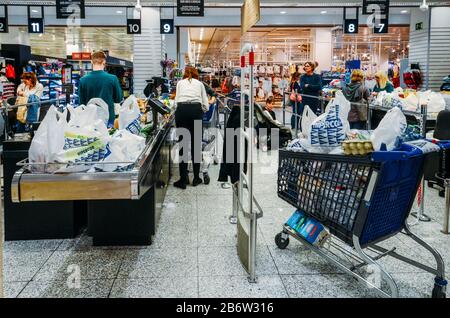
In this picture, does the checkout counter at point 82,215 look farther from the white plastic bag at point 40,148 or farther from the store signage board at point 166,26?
the store signage board at point 166,26

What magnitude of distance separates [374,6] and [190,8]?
4.50 m

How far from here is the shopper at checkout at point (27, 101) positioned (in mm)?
8977

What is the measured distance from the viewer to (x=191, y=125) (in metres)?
6.29

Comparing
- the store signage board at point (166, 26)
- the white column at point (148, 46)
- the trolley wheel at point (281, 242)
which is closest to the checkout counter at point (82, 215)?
the trolley wheel at point (281, 242)

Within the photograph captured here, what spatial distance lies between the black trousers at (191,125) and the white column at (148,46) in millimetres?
7955

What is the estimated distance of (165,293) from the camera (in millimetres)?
3039

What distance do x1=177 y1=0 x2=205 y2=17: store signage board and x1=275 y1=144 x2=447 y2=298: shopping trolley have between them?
26.7ft

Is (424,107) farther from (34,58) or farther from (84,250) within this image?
(34,58)

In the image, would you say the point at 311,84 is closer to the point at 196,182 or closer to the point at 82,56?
the point at 196,182

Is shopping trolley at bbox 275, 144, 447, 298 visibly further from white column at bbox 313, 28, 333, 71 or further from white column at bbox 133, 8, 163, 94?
white column at bbox 313, 28, 333, 71

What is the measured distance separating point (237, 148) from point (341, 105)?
1475 mm

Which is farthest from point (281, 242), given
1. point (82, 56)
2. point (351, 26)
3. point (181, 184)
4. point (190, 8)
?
point (82, 56)
